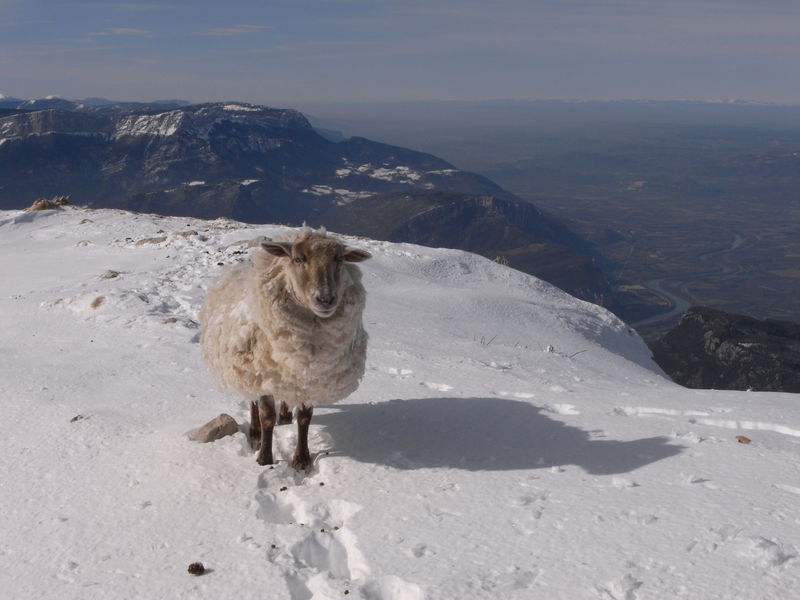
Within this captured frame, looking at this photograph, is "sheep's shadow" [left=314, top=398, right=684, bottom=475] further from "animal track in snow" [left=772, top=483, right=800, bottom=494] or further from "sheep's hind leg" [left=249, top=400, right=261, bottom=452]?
"animal track in snow" [left=772, top=483, right=800, bottom=494]

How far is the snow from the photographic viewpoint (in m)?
3.56

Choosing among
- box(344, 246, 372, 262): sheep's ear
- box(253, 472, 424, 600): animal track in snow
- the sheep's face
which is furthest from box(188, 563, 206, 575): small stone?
box(344, 246, 372, 262): sheep's ear

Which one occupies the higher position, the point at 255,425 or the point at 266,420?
the point at 266,420

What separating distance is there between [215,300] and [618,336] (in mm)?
A: 11630

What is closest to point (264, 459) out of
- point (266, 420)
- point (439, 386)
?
point (266, 420)

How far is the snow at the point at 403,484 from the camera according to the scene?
11.7 ft

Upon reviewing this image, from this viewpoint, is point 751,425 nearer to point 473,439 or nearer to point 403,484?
point 473,439

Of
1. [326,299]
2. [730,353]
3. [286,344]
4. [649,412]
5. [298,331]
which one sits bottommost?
[730,353]

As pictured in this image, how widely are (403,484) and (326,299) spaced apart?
1.70m

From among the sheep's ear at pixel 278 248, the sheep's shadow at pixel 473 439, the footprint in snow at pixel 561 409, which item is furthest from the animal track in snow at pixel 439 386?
the sheep's ear at pixel 278 248

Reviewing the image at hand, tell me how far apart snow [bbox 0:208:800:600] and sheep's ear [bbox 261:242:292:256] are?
2.01 meters

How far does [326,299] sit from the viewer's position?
489cm

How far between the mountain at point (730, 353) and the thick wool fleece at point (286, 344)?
16801 millimetres

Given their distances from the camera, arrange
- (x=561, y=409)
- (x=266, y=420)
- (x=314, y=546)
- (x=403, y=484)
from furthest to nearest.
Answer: (x=561, y=409) → (x=266, y=420) → (x=403, y=484) → (x=314, y=546)
